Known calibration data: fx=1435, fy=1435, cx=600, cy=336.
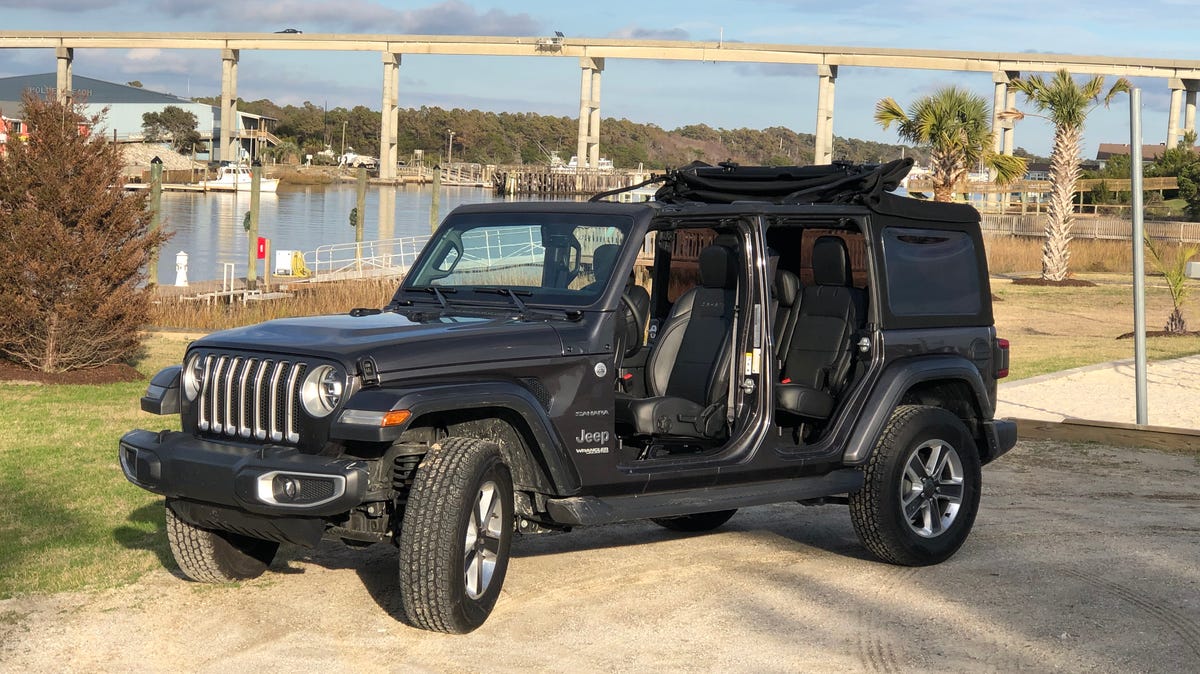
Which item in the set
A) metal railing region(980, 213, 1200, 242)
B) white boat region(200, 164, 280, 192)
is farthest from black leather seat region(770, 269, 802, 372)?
white boat region(200, 164, 280, 192)

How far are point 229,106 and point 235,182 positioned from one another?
25.6 metres

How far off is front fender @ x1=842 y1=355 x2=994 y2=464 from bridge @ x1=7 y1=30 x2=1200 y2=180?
321 feet

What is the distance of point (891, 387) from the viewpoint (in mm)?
7898

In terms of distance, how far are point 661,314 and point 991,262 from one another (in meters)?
37.6

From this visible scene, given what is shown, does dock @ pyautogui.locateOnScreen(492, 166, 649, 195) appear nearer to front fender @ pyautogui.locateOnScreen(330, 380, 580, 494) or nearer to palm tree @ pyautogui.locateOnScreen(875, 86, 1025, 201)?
palm tree @ pyautogui.locateOnScreen(875, 86, 1025, 201)

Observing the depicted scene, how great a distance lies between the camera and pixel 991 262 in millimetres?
44438

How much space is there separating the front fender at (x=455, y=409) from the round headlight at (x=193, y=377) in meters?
0.92

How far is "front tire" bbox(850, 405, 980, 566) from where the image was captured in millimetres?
7812

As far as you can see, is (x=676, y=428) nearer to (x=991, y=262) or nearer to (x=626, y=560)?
(x=626, y=560)

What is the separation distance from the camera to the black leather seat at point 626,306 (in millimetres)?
7145

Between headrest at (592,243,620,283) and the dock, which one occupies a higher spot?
the dock

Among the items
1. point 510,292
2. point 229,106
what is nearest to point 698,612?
point 510,292

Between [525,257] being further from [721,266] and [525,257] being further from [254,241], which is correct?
[254,241]

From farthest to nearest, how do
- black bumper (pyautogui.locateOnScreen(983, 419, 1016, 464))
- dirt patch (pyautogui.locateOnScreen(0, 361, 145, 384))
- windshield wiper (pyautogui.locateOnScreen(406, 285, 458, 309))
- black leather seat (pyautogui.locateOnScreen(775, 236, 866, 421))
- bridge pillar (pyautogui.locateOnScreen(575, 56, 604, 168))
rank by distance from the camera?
1. bridge pillar (pyautogui.locateOnScreen(575, 56, 604, 168))
2. dirt patch (pyautogui.locateOnScreen(0, 361, 145, 384))
3. black bumper (pyautogui.locateOnScreen(983, 419, 1016, 464))
4. black leather seat (pyautogui.locateOnScreen(775, 236, 866, 421))
5. windshield wiper (pyautogui.locateOnScreen(406, 285, 458, 309))
